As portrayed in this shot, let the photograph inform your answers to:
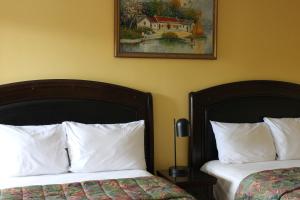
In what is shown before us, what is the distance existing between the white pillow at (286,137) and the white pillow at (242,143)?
2.8 inches

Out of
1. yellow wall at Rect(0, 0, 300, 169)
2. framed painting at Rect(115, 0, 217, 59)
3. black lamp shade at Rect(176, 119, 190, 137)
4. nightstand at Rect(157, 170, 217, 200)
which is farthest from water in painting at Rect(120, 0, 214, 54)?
nightstand at Rect(157, 170, 217, 200)

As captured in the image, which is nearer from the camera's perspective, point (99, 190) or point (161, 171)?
point (99, 190)

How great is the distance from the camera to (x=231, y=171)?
305 centimetres

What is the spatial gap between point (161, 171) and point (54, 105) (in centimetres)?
106

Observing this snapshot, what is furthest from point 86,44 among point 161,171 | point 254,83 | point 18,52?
point 254,83

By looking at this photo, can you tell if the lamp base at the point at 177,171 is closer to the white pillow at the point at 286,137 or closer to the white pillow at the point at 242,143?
the white pillow at the point at 242,143

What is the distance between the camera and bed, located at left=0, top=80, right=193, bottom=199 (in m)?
2.31

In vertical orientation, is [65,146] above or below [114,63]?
below

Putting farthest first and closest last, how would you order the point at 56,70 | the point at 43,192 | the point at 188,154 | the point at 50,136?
the point at 188,154 < the point at 56,70 < the point at 50,136 < the point at 43,192

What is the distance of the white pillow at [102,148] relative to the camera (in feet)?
9.62

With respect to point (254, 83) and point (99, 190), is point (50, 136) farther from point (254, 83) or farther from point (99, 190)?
point (254, 83)

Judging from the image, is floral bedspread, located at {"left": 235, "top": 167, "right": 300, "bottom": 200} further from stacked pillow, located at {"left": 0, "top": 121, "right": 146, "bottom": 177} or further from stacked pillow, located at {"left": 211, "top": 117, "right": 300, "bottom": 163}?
stacked pillow, located at {"left": 0, "top": 121, "right": 146, "bottom": 177}

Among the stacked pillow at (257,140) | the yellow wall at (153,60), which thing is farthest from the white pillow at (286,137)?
the yellow wall at (153,60)

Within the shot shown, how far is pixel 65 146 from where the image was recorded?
3.00 m
